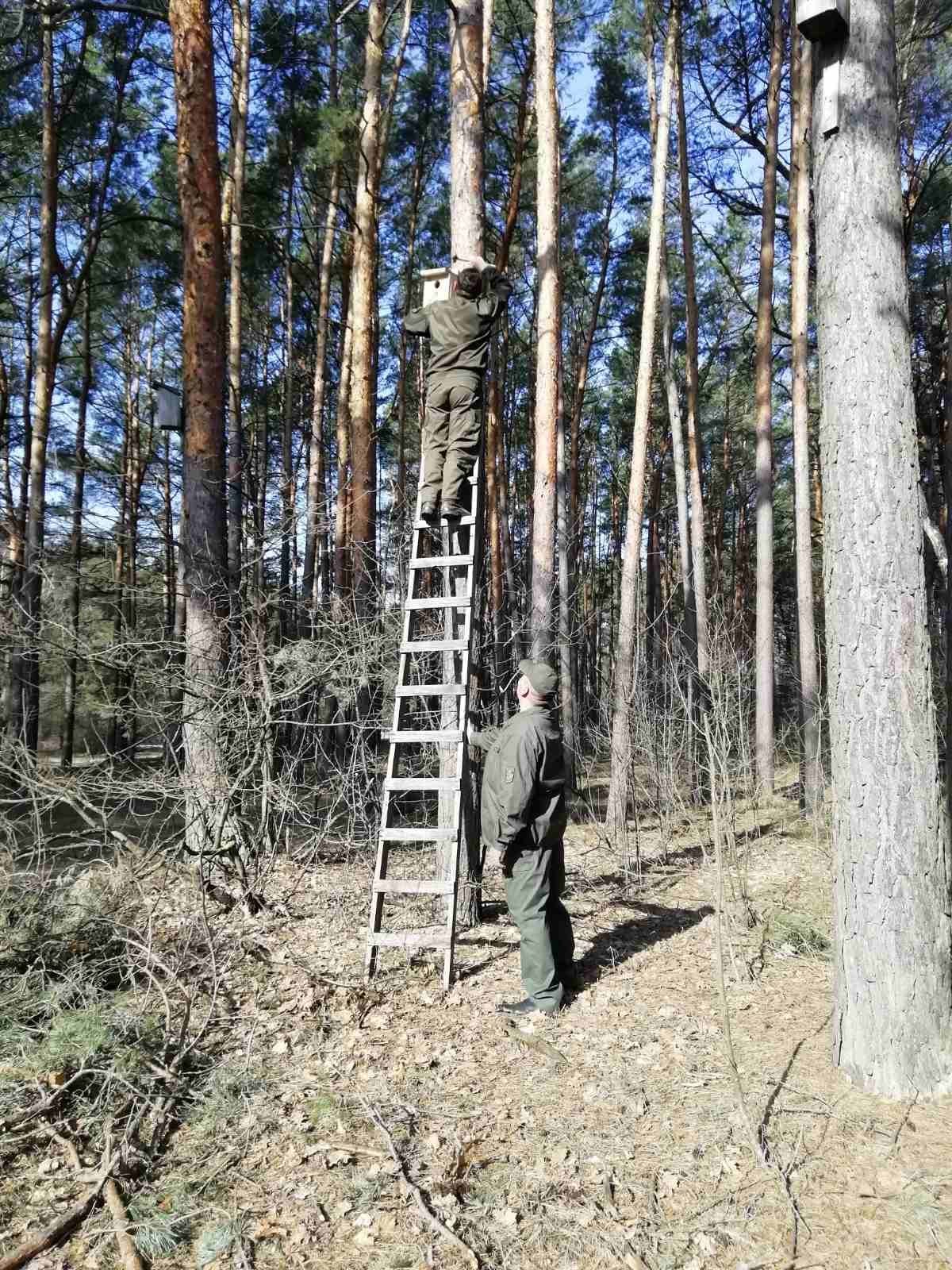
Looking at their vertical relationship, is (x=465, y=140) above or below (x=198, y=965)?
above

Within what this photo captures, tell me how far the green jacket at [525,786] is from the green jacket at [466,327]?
8.49 ft

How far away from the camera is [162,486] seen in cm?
779

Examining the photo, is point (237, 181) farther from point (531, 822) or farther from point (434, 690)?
point (531, 822)

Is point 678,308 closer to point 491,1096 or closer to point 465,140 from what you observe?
point 465,140

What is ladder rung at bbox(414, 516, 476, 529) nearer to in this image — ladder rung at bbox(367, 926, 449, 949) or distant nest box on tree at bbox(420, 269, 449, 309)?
distant nest box on tree at bbox(420, 269, 449, 309)

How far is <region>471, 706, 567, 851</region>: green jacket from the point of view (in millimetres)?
4426

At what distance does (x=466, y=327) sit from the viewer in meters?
5.61

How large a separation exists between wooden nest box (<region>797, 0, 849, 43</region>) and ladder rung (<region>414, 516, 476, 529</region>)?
10.2 feet

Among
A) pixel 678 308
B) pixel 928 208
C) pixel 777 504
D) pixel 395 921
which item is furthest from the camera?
pixel 777 504

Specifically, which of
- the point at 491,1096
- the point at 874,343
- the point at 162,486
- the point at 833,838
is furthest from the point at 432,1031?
the point at 162,486

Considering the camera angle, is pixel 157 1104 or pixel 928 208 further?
pixel 928 208

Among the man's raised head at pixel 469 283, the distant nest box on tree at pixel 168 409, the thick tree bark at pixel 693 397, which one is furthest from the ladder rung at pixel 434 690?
the thick tree bark at pixel 693 397

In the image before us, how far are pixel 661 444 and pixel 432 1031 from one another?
22.5 meters

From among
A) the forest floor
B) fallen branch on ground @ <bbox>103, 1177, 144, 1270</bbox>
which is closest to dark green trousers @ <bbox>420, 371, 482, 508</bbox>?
the forest floor
